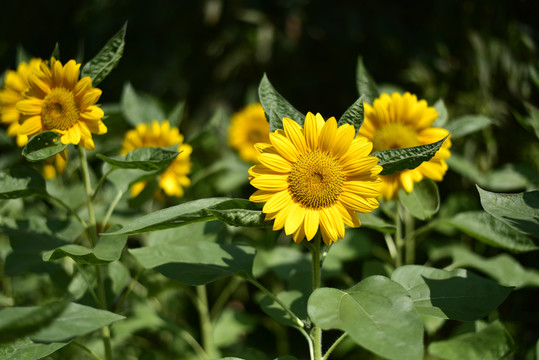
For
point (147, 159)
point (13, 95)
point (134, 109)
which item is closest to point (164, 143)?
point (134, 109)

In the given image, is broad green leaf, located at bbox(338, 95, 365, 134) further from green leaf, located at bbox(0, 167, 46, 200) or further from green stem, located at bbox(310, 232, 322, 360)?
green leaf, located at bbox(0, 167, 46, 200)

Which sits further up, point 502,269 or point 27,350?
point 27,350

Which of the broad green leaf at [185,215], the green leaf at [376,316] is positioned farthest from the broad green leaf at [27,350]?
the green leaf at [376,316]

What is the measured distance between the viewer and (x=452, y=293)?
38.9 inches

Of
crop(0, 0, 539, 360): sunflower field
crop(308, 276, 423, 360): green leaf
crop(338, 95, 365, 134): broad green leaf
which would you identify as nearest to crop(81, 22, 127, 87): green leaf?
crop(0, 0, 539, 360): sunflower field

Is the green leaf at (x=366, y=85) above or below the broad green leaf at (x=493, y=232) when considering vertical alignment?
above

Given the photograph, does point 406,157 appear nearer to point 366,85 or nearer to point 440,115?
point 366,85

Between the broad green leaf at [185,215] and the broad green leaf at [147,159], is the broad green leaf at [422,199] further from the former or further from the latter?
the broad green leaf at [147,159]

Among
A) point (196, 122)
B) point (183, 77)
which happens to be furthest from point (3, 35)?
point (196, 122)

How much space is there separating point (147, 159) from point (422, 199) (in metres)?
0.69

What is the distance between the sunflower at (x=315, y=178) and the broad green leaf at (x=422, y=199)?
0.96 ft

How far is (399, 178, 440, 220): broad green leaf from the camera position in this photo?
115 centimetres

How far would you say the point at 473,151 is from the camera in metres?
2.10

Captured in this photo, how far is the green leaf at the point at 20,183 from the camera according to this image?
3.55 feet
